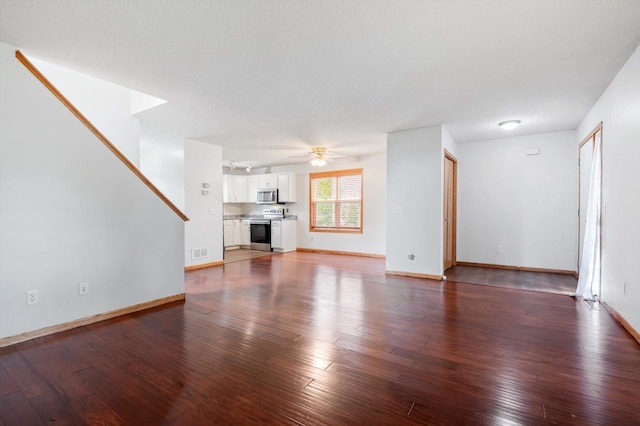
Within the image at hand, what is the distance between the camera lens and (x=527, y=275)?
512cm

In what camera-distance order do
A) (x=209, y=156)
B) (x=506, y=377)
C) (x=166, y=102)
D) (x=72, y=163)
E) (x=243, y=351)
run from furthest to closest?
(x=209, y=156) → (x=166, y=102) → (x=72, y=163) → (x=243, y=351) → (x=506, y=377)

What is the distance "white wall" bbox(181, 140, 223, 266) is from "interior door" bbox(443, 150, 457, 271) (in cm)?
439

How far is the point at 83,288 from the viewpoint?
2959mm

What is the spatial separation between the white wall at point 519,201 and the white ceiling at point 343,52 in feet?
4.14

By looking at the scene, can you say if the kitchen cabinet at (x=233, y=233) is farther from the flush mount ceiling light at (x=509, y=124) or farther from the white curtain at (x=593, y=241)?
the white curtain at (x=593, y=241)

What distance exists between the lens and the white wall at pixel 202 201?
18.9 ft

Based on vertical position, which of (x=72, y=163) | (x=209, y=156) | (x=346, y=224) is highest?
(x=209, y=156)

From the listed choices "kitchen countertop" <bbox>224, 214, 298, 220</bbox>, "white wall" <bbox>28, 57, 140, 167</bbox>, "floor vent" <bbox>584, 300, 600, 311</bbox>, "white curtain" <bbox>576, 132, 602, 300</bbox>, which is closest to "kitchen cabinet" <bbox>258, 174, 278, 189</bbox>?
"kitchen countertop" <bbox>224, 214, 298, 220</bbox>

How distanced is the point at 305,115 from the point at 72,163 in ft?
8.74

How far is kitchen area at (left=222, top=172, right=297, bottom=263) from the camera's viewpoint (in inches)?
320

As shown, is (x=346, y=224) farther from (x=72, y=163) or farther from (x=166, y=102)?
(x=72, y=163)

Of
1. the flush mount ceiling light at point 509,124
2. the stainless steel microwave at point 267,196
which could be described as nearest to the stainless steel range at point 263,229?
the stainless steel microwave at point 267,196

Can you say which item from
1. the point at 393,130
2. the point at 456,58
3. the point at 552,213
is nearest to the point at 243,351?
the point at 456,58

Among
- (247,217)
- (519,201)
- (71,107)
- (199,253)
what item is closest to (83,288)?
(71,107)
